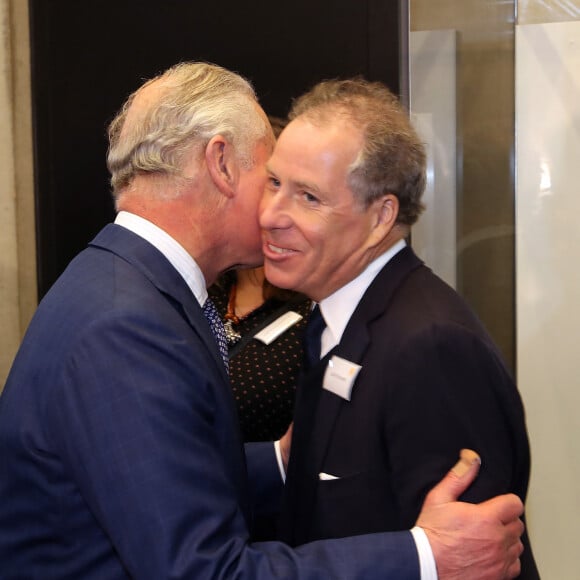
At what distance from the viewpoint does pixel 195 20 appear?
2.68m

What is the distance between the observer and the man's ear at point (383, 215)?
1.64m

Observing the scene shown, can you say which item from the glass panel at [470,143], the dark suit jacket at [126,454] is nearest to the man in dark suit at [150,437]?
the dark suit jacket at [126,454]

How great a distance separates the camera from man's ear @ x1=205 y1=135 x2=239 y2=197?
162 centimetres

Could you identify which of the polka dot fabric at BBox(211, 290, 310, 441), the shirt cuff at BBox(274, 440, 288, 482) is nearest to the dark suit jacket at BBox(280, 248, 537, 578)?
A: the shirt cuff at BBox(274, 440, 288, 482)

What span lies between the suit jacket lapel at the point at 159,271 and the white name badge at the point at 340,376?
0.20 m

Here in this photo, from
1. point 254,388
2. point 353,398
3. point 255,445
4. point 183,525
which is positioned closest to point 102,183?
point 254,388

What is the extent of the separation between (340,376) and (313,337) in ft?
0.64

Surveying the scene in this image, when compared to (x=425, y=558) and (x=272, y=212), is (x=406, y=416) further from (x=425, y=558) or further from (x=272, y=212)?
(x=272, y=212)

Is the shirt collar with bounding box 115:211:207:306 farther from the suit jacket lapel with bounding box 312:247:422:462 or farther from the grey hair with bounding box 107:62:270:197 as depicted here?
the suit jacket lapel with bounding box 312:247:422:462

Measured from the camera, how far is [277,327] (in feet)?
8.18

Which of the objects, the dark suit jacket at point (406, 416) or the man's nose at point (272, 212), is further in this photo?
the man's nose at point (272, 212)

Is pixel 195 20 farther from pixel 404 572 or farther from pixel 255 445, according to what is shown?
pixel 404 572

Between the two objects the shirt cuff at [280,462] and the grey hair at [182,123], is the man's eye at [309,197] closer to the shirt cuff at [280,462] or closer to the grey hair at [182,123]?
the grey hair at [182,123]

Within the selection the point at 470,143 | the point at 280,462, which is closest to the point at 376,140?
the point at 280,462
